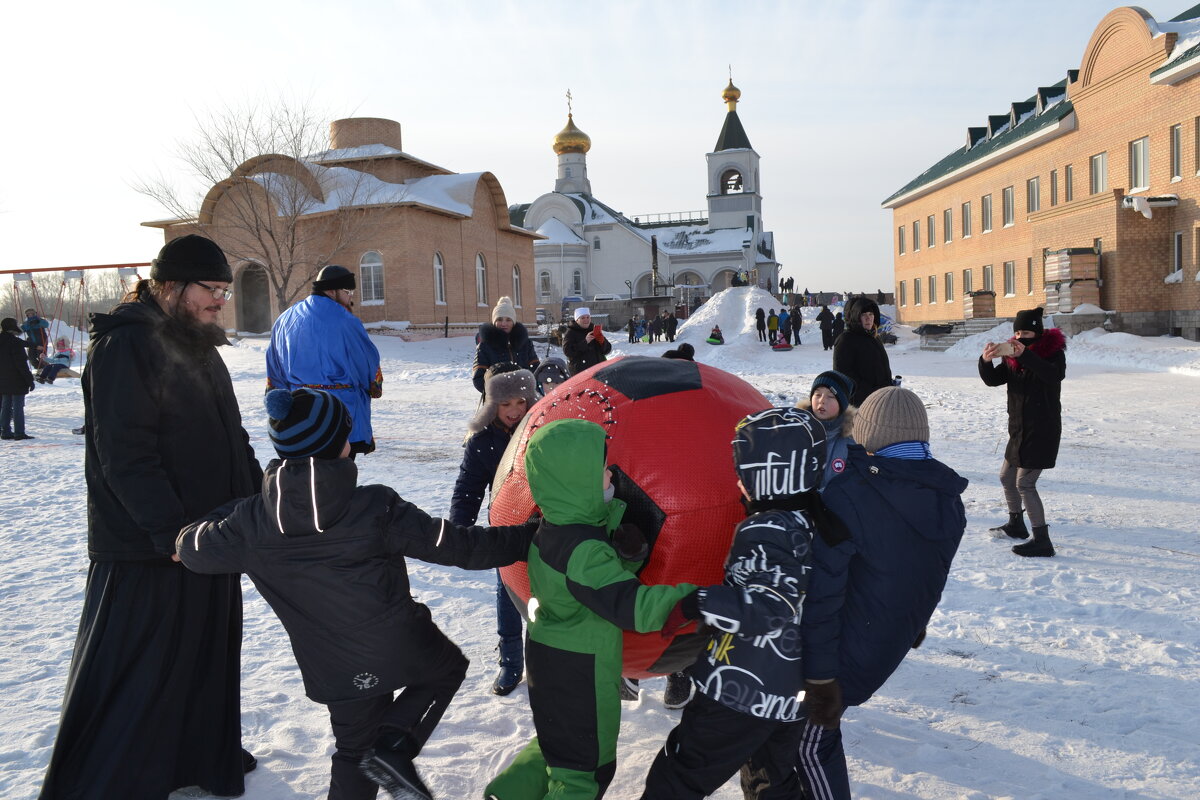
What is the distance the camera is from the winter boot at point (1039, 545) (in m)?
5.79

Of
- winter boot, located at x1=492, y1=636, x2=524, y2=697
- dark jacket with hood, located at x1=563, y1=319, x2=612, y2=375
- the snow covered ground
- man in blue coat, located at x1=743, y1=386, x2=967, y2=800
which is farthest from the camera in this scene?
dark jacket with hood, located at x1=563, y1=319, x2=612, y2=375

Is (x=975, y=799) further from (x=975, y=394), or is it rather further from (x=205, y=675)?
(x=975, y=394)

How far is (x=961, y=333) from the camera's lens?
96.9ft

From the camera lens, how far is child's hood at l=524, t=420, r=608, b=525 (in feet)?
8.29

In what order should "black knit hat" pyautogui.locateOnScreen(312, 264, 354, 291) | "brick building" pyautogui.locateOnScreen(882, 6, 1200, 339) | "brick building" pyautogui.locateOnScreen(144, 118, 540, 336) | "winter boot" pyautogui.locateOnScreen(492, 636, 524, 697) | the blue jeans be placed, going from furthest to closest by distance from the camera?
"brick building" pyautogui.locateOnScreen(144, 118, 540, 336)
"brick building" pyautogui.locateOnScreen(882, 6, 1200, 339)
the blue jeans
"black knit hat" pyautogui.locateOnScreen(312, 264, 354, 291)
"winter boot" pyautogui.locateOnScreen(492, 636, 524, 697)

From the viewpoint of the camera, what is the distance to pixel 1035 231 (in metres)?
28.2

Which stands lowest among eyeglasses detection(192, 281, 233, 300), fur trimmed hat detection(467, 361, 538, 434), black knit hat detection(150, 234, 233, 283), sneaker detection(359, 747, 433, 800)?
sneaker detection(359, 747, 433, 800)

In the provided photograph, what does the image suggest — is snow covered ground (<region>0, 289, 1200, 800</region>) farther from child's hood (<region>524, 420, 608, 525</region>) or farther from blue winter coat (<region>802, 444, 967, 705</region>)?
child's hood (<region>524, 420, 608, 525</region>)

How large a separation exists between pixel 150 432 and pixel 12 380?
474 inches

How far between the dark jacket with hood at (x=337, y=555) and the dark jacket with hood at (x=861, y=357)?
412cm

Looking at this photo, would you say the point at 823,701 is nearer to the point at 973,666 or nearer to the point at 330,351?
the point at 973,666

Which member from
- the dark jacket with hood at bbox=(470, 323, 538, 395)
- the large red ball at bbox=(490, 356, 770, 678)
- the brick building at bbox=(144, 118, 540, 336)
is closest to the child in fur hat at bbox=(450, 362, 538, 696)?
the large red ball at bbox=(490, 356, 770, 678)

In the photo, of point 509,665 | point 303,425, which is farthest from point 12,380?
point 303,425

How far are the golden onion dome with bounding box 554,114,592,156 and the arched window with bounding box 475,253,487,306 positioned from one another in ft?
107
